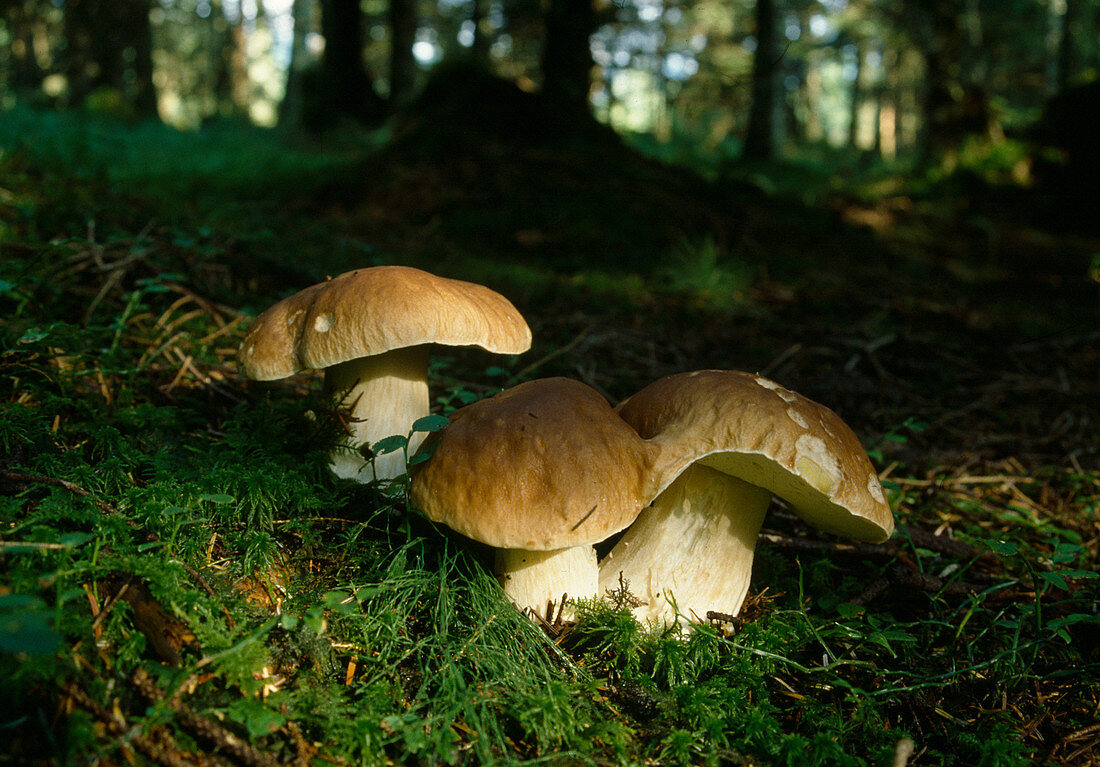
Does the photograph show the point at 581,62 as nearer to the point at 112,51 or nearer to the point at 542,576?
the point at 542,576

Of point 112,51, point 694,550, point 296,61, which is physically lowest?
point 694,550

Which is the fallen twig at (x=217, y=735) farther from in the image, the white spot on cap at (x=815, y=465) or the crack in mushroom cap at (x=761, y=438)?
the white spot on cap at (x=815, y=465)

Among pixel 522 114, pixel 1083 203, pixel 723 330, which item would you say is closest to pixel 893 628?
pixel 723 330

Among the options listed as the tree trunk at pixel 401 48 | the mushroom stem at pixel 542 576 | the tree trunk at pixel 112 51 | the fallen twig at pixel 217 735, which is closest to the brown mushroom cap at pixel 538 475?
the mushroom stem at pixel 542 576

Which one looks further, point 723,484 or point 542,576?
point 723,484

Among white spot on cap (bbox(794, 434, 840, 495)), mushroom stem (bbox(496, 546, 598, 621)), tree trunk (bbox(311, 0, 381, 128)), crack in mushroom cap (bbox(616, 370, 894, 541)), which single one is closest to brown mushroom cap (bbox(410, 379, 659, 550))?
crack in mushroom cap (bbox(616, 370, 894, 541))

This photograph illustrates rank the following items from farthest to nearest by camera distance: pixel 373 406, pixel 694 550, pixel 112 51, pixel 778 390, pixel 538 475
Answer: pixel 112 51
pixel 373 406
pixel 694 550
pixel 778 390
pixel 538 475

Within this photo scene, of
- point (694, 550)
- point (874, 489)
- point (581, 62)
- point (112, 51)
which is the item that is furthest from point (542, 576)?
point (112, 51)
